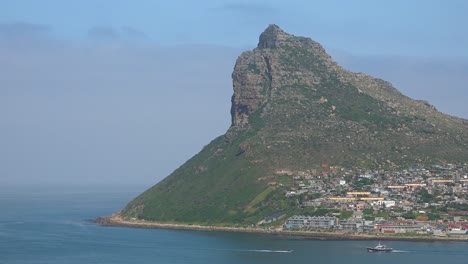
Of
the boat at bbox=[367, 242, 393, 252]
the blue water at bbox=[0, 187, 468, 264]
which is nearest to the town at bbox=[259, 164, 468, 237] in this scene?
the blue water at bbox=[0, 187, 468, 264]

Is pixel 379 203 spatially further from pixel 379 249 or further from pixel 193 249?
pixel 193 249

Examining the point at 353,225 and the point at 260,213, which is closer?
the point at 353,225

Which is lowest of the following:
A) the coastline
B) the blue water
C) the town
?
the blue water

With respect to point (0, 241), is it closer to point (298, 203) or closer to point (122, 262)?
point (122, 262)

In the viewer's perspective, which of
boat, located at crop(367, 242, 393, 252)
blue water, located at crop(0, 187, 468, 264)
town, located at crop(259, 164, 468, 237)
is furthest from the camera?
town, located at crop(259, 164, 468, 237)

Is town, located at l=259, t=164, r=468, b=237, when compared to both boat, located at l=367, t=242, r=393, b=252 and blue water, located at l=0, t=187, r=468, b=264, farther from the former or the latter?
boat, located at l=367, t=242, r=393, b=252

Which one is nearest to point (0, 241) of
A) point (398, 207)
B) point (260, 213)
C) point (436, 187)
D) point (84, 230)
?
point (84, 230)

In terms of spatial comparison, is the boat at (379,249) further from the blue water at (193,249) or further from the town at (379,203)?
the town at (379,203)

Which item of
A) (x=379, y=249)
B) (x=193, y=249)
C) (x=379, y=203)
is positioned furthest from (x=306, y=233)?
(x=193, y=249)
